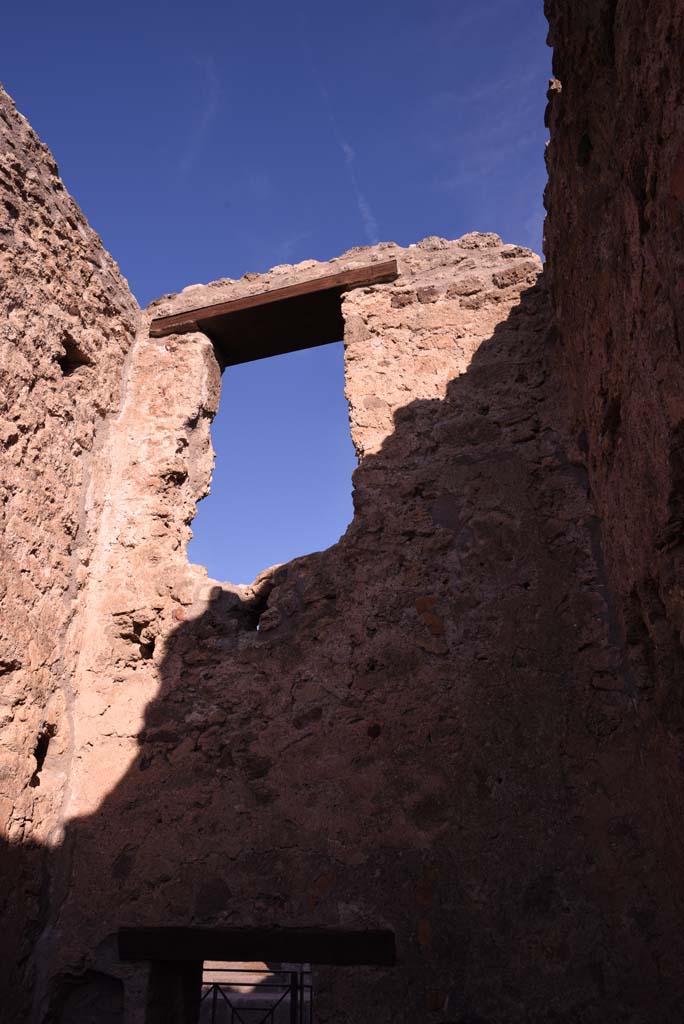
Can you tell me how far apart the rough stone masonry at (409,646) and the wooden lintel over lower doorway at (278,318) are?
34cm

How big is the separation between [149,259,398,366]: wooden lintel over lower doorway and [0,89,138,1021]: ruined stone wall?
0.51 m

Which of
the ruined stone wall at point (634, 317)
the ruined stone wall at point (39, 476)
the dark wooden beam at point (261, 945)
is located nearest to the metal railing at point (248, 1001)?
the dark wooden beam at point (261, 945)

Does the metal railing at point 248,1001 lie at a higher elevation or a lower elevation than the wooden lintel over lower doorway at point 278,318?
lower

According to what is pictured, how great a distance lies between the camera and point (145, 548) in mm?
3625

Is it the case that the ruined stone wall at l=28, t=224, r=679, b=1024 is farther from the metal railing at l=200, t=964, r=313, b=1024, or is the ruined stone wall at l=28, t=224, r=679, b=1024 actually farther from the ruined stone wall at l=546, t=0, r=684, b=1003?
the metal railing at l=200, t=964, r=313, b=1024

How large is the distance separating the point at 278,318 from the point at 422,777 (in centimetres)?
281

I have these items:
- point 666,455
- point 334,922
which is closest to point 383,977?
point 334,922

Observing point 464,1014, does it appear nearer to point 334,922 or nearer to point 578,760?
point 334,922

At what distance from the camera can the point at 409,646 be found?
305cm

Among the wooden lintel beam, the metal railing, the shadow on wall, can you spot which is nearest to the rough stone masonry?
the shadow on wall

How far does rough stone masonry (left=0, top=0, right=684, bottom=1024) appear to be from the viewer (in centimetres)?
233

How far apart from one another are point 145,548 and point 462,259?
2399 mm

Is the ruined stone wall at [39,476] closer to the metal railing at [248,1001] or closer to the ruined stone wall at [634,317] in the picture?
the ruined stone wall at [634,317]

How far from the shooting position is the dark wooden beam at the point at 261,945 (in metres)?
2.51
